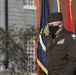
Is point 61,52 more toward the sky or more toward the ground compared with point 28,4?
more toward the ground

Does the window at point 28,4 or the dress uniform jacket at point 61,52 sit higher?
the window at point 28,4

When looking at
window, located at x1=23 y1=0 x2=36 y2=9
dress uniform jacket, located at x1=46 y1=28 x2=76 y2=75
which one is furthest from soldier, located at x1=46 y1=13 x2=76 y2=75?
window, located at x1=23 y1=0 x2=36 y2=9

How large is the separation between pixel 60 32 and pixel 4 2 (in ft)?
28.2

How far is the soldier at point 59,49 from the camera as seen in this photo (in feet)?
16.1

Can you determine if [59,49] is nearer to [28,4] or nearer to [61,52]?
[61,52]

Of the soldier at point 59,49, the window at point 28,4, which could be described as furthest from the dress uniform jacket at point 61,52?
the window at point 28,4

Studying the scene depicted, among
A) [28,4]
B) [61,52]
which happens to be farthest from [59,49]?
[28,4]

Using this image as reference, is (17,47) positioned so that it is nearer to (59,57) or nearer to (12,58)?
(12,58)

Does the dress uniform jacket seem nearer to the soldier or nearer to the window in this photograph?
the soldier

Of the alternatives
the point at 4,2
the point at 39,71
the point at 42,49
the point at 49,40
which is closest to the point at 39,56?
the point at 42,49

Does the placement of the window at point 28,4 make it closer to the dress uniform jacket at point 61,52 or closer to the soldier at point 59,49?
the soldier at point 59,49

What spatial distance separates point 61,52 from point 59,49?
0.06 meters

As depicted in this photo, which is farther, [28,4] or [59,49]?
[28,4]

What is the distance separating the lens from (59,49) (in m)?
4.98
